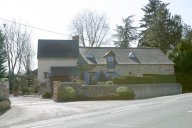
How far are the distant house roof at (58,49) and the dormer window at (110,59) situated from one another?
171 inches

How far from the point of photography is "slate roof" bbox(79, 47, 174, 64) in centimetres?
5775

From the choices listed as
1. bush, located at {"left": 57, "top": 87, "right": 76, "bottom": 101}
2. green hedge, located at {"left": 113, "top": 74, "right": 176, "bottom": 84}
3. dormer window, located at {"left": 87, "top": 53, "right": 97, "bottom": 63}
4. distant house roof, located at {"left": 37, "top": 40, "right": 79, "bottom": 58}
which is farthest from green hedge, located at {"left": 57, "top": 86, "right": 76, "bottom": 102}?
dormer window, located at {"left": 87, "top": 53, "right": 97, "bottom": 63}

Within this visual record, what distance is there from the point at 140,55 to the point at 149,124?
45.3 metres

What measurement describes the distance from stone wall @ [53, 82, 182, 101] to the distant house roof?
45.5 feet

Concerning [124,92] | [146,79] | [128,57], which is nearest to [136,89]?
[124,92]

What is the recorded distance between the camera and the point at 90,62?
5581 cm

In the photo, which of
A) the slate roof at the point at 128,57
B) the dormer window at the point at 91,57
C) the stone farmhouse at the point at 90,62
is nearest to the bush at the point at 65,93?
the stone farmhouse at the point at 90,62

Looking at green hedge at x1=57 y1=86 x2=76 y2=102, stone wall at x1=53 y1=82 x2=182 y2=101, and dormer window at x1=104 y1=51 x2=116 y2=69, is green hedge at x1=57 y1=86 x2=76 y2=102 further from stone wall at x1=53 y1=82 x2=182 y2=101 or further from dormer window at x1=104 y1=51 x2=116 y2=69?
dormer window at x1=104 y1=51 x2=116 y2=69

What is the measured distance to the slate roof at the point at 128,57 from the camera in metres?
57.8

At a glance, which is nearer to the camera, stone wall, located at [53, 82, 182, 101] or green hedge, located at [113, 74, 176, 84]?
stone wall, located at [53, 82, 182, 101]

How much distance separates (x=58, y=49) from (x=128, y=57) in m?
10.5

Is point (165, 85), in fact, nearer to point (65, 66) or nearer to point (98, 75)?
point (98, 75)

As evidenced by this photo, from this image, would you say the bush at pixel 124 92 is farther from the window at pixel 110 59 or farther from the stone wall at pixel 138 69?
the window at pixel 110 59

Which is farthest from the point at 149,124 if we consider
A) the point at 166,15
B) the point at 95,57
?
the point at 166,15
